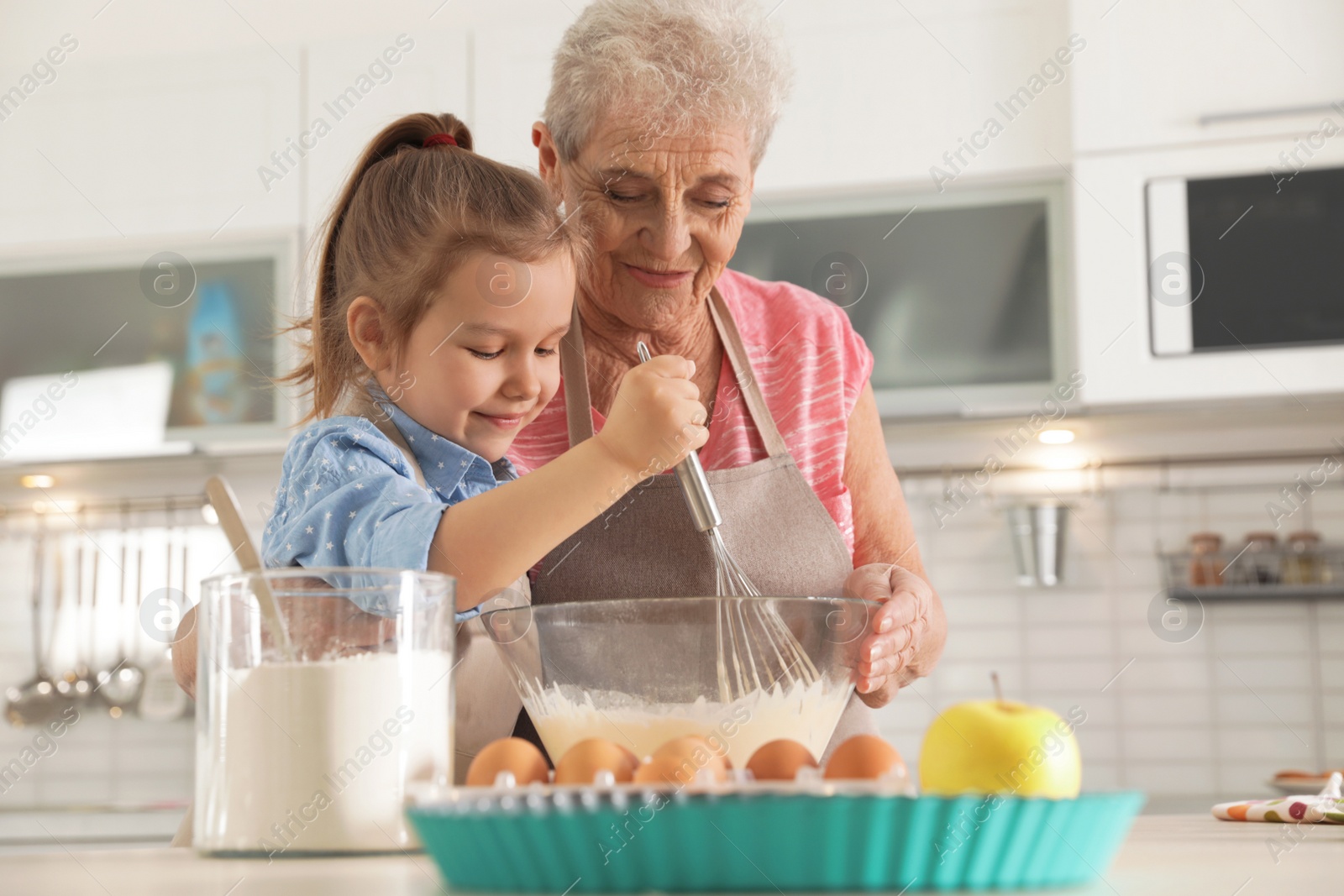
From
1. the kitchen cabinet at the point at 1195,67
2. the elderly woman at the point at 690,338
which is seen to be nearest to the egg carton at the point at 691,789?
the elderly woman at the point at 690,338

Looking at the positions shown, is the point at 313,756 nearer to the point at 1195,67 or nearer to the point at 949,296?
the point at 949,296

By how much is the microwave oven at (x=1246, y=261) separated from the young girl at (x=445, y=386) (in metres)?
1.31

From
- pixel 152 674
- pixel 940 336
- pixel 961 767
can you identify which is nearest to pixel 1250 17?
pixel 940 336

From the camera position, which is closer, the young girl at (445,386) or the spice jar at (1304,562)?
the young girl at (445,386)

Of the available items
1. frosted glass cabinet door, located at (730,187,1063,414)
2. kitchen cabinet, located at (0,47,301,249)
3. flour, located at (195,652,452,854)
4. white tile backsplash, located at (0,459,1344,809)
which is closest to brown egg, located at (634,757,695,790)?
flour, located at (195,652,452,854)

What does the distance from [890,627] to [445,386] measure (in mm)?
338

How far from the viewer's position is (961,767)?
2.31 ft

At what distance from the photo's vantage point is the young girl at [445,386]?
2.19 ft

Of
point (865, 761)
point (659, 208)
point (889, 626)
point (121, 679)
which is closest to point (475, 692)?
point (889, 626)

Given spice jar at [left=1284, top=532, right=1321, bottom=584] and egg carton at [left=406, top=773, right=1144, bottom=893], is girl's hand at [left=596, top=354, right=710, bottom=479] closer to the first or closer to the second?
egg carton at [left=406, top=773, right=1144, bottom=893]

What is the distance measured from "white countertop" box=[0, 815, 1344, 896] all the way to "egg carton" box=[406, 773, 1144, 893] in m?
0.02

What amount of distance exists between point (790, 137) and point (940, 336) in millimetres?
433

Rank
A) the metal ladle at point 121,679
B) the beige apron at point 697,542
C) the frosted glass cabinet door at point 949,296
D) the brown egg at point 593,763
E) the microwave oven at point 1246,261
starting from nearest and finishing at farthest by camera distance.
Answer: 1. the brown egg at point 593,763
2. the beige apron at point 697,542
3. the microwave oven at point 1246,261
4. the frosted glass cabinet door at point 949,296
5. the metal ladle at point 121,679

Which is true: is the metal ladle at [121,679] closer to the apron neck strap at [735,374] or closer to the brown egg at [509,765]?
the apron neck strap at [735,374]
